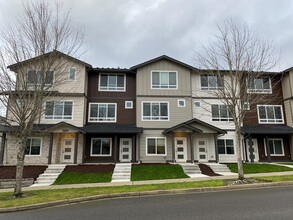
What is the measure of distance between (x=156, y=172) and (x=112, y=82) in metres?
10.5

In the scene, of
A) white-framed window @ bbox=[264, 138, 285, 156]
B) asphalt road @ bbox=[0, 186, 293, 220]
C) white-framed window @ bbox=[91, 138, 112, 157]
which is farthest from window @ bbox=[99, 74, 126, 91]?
white-framed window @ bbox=[264, 138, 285, 156]

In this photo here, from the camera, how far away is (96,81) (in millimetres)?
22734

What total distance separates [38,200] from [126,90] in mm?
15203

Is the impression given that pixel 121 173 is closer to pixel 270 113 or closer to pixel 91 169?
pixel 91 169

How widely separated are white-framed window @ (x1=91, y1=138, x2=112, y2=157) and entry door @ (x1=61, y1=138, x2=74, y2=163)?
1.83 meters

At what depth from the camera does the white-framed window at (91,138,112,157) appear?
21.4 m

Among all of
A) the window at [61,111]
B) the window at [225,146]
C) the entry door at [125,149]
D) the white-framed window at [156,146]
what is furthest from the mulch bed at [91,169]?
the window at [225,146]

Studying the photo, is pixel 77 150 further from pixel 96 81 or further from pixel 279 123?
pixel 279 123

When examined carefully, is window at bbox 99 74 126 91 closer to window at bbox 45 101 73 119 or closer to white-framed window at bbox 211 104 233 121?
window at bbox 45 101 73 119

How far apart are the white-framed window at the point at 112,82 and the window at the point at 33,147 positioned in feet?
24.0

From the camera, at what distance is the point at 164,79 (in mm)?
22484

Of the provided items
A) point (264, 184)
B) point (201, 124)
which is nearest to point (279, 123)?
point (201, 124)

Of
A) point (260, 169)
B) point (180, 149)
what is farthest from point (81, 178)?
point (260, 169)

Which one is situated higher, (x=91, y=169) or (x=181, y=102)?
(x=181, y=102)
